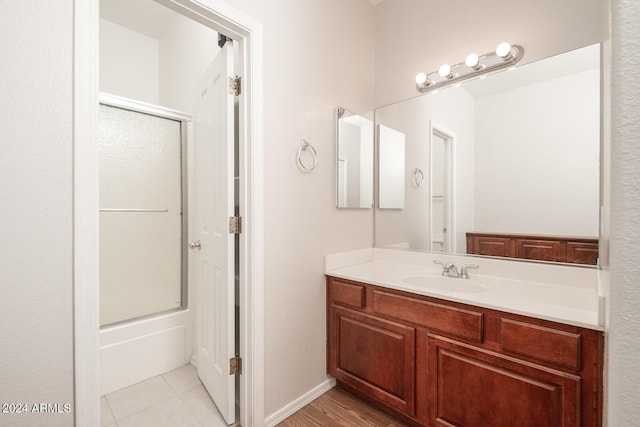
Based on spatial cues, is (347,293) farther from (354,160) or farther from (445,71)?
(445,71)

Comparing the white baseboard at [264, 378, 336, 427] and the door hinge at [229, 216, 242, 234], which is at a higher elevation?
the door hinge at [229, 216, 242, 234]

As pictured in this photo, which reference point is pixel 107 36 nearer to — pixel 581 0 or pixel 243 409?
pixel 243 409

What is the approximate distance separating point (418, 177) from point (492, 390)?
52.5 inches

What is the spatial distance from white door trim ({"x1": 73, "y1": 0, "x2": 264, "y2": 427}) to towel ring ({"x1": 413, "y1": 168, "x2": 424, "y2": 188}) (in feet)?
3.80

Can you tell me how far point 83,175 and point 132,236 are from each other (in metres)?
1.45

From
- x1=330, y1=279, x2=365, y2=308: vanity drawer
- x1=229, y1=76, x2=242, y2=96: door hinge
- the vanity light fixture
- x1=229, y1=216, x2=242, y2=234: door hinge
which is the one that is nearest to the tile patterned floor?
x1=330, y1=279, x2=365, y2=308: vanity drawer

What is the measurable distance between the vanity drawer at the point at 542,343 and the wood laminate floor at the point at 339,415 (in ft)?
2.76

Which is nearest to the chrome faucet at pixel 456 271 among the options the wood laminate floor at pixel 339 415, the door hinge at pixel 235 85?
the wood laminate floor at pixel 339 415

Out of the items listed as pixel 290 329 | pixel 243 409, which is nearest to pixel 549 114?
pixel 290 329

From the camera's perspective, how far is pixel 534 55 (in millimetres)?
1573

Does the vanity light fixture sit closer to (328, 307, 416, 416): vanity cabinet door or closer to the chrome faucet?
the chrome faucet

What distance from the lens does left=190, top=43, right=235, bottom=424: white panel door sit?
157 centimetres

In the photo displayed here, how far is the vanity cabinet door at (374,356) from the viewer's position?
151cm

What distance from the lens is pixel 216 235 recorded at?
1711 millimetres
